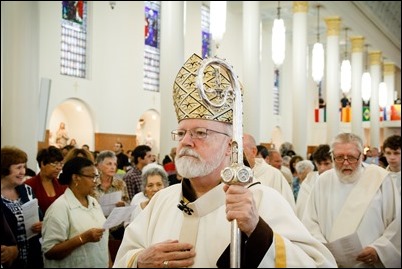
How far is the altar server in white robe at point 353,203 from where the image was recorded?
4.34 meters

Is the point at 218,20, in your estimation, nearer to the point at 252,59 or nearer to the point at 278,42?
the point at 252,59

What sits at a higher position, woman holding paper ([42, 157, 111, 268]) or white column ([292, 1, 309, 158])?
white column ([292, 1, 309, 158])

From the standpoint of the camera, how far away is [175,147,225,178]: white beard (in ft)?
7.04

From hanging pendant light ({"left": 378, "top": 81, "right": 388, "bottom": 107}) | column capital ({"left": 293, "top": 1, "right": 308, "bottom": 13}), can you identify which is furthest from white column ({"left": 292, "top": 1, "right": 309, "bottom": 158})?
hanging pendant light ({"left": 378, "top": 81, "right": 388, "bottom": 107})

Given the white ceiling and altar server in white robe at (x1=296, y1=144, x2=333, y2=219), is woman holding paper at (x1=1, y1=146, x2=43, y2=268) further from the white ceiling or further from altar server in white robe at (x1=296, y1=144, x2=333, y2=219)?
the white ceiling

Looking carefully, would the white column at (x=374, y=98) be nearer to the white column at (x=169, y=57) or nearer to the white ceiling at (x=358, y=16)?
the white ceiling at (x=358, y=16)

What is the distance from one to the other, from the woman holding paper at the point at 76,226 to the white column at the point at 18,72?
3.76 metres

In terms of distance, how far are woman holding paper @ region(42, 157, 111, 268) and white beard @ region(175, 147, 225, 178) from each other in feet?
7.49

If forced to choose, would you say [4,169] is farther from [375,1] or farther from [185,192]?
[375,1]

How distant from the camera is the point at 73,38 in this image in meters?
18.0

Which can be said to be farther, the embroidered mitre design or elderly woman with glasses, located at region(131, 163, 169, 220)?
elderly woman with glasses, located at region(131, 163, 169, 220)

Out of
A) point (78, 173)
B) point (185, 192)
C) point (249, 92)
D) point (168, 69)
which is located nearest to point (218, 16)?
point (168, 69)

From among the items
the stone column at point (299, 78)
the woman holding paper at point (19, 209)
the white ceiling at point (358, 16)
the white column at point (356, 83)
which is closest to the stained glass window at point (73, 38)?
the white ceiling at point (358, 16)

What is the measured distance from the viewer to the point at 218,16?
36.1 ft
